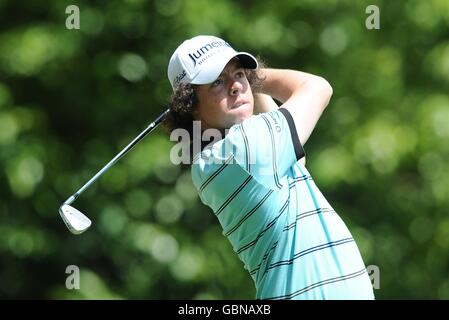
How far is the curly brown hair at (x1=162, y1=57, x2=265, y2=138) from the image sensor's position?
197 centimetres

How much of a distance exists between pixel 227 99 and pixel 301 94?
134 mm

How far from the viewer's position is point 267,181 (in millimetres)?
1820

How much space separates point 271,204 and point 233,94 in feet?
0.73

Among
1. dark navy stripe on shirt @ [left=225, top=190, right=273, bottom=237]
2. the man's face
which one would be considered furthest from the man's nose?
dark navy stripe on shirt @ [left=225, top=190, right=273, bottom=237]

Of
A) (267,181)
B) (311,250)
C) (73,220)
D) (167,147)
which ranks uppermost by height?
(167,147)

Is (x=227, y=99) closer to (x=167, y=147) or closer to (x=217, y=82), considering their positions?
(x=217, y=82)

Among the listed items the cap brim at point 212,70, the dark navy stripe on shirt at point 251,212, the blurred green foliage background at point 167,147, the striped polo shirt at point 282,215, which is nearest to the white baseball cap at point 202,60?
the cap brim at point 212,70

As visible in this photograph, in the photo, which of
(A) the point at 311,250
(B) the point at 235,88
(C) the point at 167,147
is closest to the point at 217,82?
(B) the point at 235,88

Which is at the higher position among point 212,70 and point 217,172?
point 212,70

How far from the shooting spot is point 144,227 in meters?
3.73

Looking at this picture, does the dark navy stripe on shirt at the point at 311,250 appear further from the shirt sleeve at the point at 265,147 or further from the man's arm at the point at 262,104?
the man's arm at the point at 262,104

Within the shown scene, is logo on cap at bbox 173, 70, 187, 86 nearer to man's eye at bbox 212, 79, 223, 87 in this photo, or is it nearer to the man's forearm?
man's eye at bbox 212, 79, 223, 87
